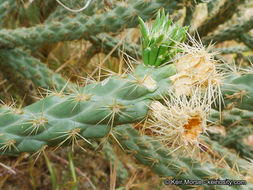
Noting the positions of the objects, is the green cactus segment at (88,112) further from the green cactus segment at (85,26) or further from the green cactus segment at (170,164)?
the green cactus segment at (85,26)

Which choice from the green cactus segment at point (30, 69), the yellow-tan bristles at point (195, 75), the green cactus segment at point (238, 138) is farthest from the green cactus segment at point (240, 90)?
the green cactus segment at point (238, 138)

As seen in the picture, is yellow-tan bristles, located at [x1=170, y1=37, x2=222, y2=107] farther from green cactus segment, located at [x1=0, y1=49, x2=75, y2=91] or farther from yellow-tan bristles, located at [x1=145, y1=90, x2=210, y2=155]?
green cactus segment, located at [x1=0, y1=49, x2=75, y2=91]

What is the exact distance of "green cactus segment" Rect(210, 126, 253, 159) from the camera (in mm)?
1677

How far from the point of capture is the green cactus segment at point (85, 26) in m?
1.23

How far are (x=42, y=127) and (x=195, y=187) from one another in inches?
23.0

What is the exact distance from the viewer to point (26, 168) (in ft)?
5.20

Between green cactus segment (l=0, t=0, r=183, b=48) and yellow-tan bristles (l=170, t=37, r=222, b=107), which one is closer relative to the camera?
yellow-tan bristles (l=170, t=37, r=222, b=107)

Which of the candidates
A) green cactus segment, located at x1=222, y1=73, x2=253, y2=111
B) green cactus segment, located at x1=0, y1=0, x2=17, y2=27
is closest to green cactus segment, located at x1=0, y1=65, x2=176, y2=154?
green cactus segment, located at x1=222, y1=73, x2=253, y2=111

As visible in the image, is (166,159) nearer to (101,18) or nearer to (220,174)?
(220,174)

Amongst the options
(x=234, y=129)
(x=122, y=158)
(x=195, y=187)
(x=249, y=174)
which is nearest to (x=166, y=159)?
(x=195, y=187)

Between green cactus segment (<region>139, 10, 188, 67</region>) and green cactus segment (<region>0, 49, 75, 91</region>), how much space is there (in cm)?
68

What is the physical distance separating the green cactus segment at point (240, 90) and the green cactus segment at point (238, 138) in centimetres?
91

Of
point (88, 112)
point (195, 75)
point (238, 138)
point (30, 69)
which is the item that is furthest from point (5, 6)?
point (238, 138)

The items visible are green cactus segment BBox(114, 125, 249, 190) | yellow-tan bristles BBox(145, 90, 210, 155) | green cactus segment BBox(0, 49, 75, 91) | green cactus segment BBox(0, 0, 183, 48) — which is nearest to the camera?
yellow-tan bristles BBox(145, 90, 210, 155)
